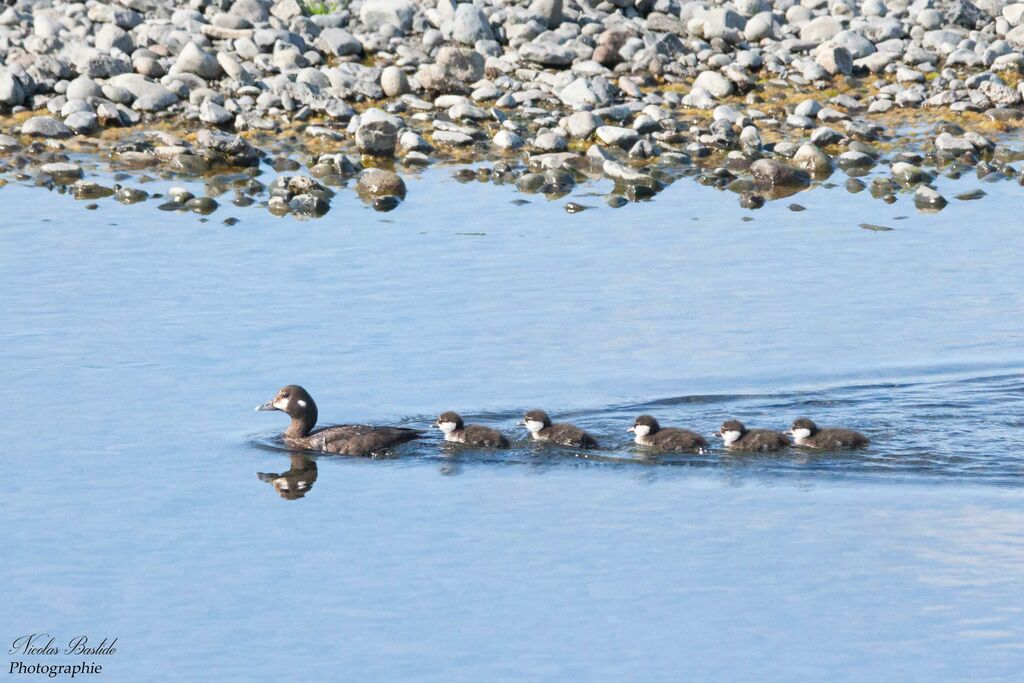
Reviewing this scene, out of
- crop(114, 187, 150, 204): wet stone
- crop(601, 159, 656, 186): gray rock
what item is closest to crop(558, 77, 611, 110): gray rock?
crop(601, 159, 656, 186): gray rock

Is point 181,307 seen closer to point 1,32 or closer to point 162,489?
point 162,489

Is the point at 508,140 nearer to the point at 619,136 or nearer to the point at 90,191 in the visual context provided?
the point at 619,136

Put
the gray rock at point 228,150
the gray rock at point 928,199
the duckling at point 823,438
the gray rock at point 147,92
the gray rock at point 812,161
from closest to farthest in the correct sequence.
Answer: the duckling at point 823,438 < the gray rock at point 928,199 < the gray rock at point 812,161 < the gray rock at point 228,150 < the gray rock at point 147,92

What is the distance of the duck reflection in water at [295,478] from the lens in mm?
13148

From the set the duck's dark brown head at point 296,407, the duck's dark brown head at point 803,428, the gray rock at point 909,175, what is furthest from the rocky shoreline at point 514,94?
the duck's dark brown head at point 803,428

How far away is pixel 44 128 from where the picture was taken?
26.0 metres

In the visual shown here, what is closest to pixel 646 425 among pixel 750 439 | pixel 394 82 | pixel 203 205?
pixel 750 439

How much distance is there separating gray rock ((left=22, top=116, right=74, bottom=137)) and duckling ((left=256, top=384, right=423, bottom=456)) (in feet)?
42.6

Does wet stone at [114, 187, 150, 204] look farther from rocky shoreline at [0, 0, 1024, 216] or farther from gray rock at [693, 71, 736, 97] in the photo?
gray rock at [693, 71, 736, 97]

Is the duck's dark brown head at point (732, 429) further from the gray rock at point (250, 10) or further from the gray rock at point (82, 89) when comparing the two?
the gray rock at point (250, 10)

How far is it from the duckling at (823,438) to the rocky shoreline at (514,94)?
8.88m

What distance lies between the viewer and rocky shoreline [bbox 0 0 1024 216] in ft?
78.4

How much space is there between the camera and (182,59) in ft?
88.8

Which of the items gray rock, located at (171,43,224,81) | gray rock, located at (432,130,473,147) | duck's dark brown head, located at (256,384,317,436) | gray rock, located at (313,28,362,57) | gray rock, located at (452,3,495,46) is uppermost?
gray rock, located at (452,3,495,46)
